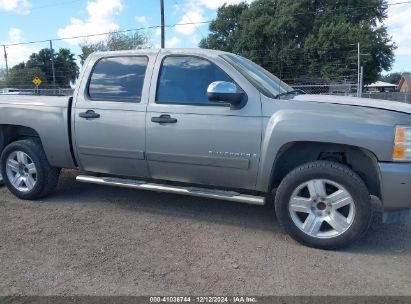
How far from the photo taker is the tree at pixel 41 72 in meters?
34.9

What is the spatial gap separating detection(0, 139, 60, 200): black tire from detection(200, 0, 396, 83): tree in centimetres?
2925

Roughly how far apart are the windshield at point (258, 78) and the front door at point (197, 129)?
0.14 meters

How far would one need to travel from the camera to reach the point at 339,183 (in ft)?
12.4

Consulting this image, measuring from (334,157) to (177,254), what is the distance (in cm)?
181

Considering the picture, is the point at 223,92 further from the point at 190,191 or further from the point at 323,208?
the point at 323,208

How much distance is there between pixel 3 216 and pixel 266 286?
325cm

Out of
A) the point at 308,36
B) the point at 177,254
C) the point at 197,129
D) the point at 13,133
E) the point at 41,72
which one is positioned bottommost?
the point at 177,254

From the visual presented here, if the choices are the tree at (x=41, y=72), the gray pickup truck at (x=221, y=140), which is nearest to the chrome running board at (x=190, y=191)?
the gray pickup truck at (x=221, y=140)

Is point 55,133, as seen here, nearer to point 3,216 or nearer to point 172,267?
point 3,216

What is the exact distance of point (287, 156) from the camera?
4242 mm

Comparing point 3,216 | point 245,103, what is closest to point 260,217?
point 245,103

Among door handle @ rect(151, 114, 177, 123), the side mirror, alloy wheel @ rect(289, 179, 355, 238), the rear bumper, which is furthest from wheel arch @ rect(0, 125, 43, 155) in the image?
the rear bumper

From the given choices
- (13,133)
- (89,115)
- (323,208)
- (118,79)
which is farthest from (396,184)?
(13,133)

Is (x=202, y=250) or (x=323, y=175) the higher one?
(x=323, y=175)
